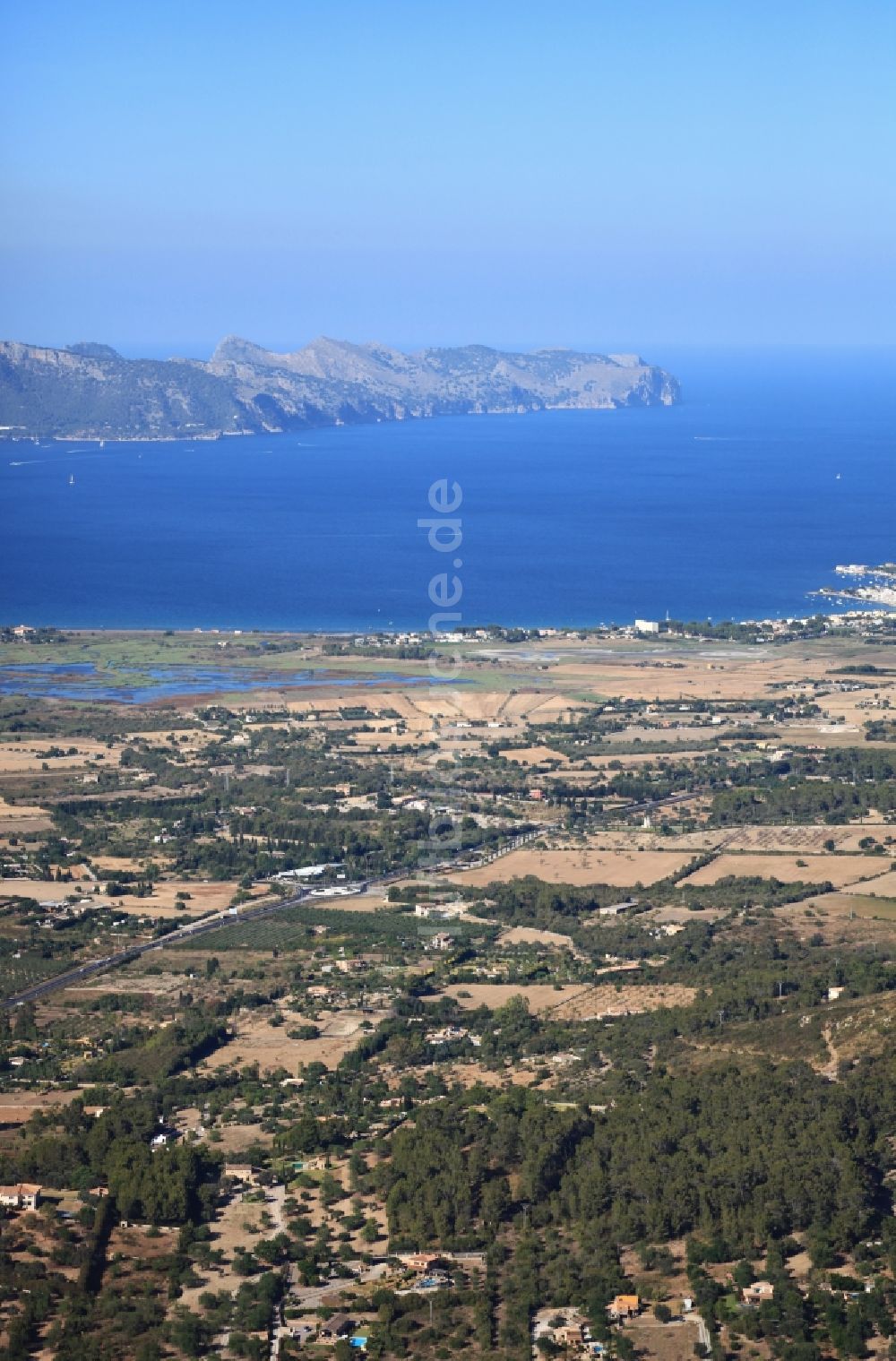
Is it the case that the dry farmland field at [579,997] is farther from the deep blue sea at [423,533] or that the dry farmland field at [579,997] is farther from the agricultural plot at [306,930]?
the deep blue sea at [423,533]

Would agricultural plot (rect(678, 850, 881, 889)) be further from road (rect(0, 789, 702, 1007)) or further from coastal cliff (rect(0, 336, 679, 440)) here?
coastal cliff (rect(0, 336, 679, 440))

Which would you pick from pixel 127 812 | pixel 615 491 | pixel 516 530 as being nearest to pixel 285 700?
pixel 127 812

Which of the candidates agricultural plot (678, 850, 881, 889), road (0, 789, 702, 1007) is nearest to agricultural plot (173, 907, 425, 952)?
road (0, 789, 702, 1007)

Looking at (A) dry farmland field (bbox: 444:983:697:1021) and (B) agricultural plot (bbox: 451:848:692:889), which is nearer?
(A) dry farmland field (bbox: 444:983:697:1021)

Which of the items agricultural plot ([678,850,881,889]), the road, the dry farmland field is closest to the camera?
the dry farmland field

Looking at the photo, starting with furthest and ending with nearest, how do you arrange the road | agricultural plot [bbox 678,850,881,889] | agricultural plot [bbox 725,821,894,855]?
agricultural plot [bbox 725,821,894,855] → agricultural plot [bbox 678,850,881,889] → the road

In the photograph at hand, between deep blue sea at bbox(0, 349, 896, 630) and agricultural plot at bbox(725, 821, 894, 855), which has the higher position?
deep blue sea at bbox(0, 349, 896, 630)
